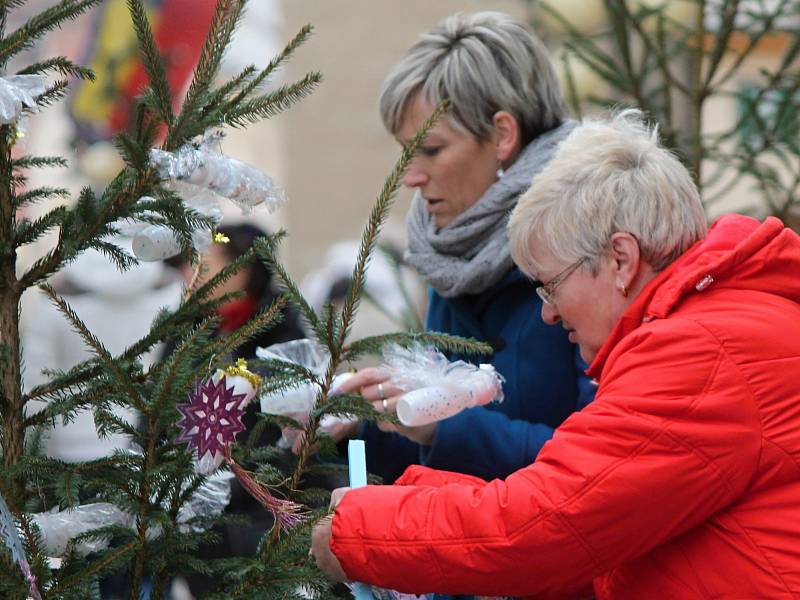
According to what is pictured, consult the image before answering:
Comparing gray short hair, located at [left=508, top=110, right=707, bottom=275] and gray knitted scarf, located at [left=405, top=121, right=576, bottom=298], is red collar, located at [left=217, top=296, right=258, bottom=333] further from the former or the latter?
gray short hair, located at [left=508, top=110, right=707, bottom=275]

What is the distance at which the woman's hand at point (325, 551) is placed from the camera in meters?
2.08

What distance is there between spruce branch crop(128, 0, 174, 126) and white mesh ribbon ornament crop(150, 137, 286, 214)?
0.25 feet

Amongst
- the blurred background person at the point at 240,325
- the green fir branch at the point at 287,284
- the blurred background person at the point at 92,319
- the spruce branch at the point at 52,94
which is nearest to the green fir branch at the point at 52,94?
the spruce branch at the point at 52,94

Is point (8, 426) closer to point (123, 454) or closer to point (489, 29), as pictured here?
point (123, 454)

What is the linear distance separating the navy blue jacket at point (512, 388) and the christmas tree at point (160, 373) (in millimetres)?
469

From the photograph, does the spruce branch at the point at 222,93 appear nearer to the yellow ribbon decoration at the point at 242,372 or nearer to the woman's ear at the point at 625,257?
the yellow ribbon decoration at the point at 242,372

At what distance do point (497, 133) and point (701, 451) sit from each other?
4.01 feet

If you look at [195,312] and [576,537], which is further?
[195,312]

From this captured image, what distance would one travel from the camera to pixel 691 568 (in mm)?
2041

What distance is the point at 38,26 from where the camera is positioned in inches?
A: 83.9

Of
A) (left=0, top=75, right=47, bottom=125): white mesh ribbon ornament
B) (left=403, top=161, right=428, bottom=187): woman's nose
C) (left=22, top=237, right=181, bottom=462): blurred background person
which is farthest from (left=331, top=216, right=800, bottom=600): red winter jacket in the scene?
(left=22, top=237, right=181, bottom=462): blurred background person

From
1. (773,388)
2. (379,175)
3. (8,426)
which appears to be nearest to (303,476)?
(8,426)

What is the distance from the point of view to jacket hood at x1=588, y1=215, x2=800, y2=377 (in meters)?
2.07

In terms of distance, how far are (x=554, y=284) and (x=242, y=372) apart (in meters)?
0.56
